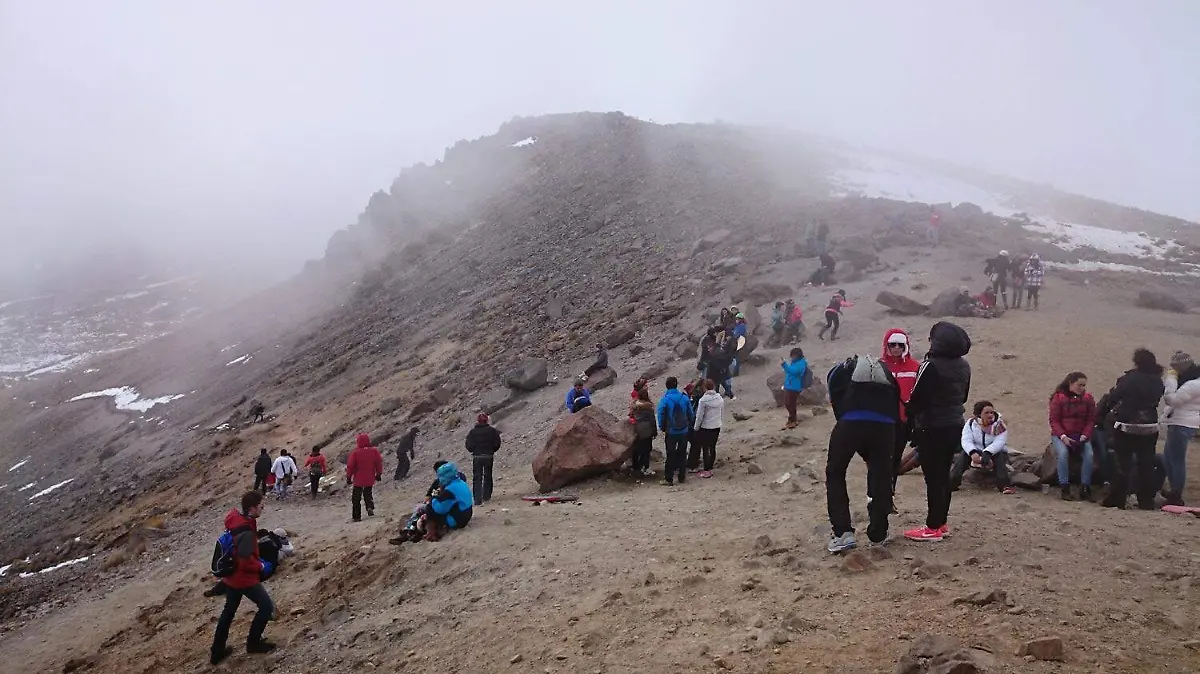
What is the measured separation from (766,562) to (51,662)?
37.9ft

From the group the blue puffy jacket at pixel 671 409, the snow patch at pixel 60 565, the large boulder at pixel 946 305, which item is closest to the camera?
the blue puffy jacket at pixel 671 409

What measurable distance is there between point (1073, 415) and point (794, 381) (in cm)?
561

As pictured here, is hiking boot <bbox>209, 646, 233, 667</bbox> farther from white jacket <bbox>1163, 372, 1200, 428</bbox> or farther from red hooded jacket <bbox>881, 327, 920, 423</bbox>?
white jacket <bbox>1163, 372, 1200, 428</bbox>

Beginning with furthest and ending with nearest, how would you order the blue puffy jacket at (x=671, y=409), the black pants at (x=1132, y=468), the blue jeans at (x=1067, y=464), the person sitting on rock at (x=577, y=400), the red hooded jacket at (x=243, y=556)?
1. the person sitting on rock at (x=577, y=400)
2. the blue puffy jacket at (x=671, y=409)
3. the blue jeans at (x=1067, y=464)
4. the black pants at (x=1132, y=468)
5. the red hooded jacket at (x=243, y=556)

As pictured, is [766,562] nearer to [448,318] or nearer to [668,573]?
[668,573]

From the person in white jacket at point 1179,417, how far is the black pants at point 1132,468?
32cm

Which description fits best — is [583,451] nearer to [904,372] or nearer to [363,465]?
[363,465]

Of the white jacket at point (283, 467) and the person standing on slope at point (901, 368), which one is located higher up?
the person standing on slope at point (901, 368)

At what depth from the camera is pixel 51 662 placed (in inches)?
475

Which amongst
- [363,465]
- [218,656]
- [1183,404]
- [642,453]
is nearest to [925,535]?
[1183,404]

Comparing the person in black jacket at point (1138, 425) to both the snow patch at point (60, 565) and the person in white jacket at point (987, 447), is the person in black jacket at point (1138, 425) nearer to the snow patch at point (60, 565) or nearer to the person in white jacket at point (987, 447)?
the person in white jacket at point (987, 447)

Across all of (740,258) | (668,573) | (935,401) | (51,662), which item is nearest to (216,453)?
(51,662)

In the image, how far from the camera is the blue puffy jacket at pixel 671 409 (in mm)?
12023

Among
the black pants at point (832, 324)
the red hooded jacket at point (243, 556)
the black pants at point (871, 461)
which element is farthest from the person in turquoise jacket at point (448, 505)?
the black pants at point (832, 324)
